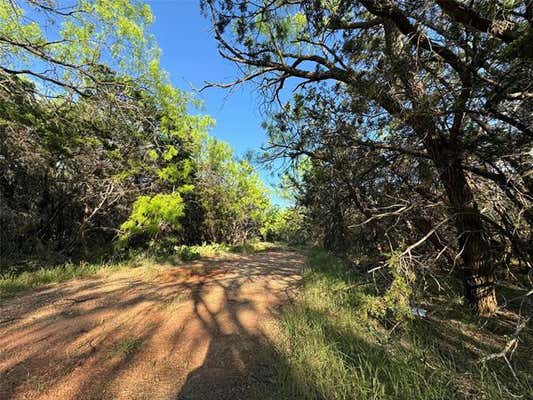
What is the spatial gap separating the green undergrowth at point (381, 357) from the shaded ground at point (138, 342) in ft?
1.05

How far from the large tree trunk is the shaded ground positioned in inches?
116

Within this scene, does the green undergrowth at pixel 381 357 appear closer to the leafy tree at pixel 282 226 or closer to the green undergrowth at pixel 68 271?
the green undergrowth at pixel 68 271

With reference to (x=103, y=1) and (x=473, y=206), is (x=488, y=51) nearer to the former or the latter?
(x=473, y=206)

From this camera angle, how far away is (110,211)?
953 centimetres

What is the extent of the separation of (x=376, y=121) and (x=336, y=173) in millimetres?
1580

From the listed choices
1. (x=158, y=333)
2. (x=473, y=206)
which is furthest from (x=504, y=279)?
(x=158, y=333)

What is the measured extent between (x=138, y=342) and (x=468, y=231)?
4585 millimetres

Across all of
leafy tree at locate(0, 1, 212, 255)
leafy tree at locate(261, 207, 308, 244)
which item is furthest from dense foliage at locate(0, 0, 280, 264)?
leafy tree at locate(261, 207, 308, 244)

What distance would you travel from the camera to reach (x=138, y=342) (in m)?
2.69

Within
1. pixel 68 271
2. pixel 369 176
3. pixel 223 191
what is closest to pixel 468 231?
pixel 369 176

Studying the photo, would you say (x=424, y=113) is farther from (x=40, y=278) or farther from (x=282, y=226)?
(x=282, y=226)

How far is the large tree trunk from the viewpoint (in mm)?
3641

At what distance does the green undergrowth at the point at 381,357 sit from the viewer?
5.95ft

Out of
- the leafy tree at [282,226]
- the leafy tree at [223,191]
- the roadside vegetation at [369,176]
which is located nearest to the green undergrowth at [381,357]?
the roadside vegetation at [369,176]
